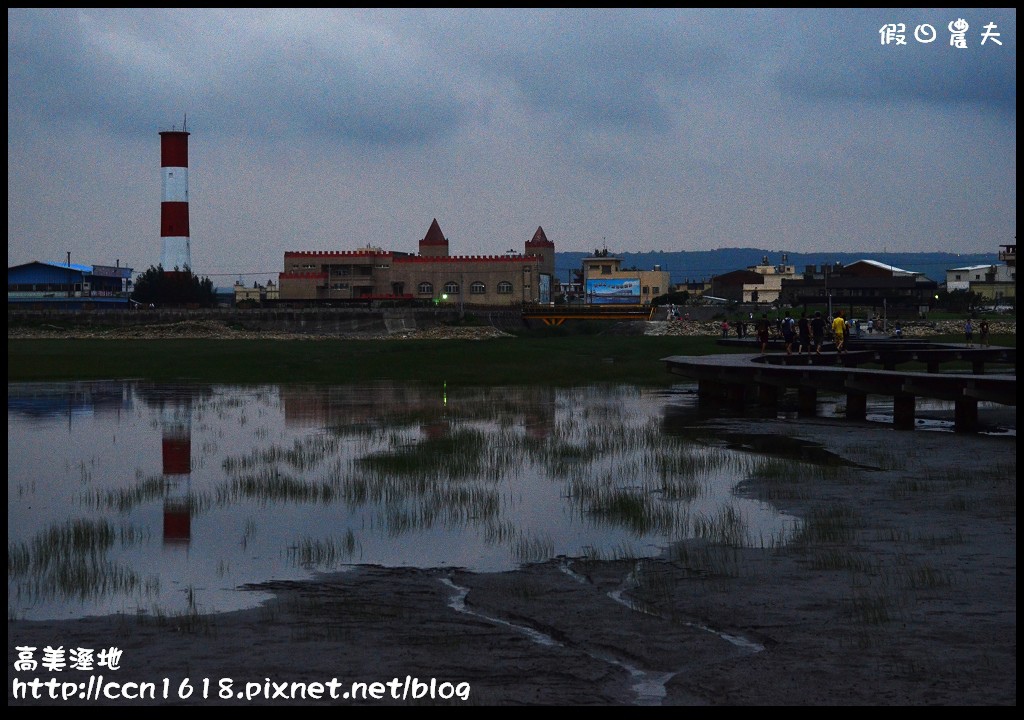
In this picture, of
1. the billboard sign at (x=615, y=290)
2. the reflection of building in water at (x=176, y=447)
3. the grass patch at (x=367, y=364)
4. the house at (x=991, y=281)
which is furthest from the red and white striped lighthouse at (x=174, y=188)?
the house at (x=991, y=281)

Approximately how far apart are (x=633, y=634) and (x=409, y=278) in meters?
119

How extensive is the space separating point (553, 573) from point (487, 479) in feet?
21.2

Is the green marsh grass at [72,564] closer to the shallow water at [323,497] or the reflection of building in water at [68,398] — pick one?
the shallow water at [323,497]

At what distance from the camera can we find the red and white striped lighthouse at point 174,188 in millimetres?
113812

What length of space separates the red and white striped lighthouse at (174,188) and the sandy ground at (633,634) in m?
108

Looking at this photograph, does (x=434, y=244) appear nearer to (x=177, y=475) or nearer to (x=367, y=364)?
(x=367, y=364)

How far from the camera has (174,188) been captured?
373ft

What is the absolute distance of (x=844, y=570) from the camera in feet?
36.6

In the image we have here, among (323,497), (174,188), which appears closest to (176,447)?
(323,497)

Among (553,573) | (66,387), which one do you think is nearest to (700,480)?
(553,573)

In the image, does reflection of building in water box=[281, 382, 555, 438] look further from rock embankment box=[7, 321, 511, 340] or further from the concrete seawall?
the concrete seawall

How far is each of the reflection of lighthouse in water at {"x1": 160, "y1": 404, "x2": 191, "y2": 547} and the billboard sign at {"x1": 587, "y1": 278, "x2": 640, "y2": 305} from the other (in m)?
136
